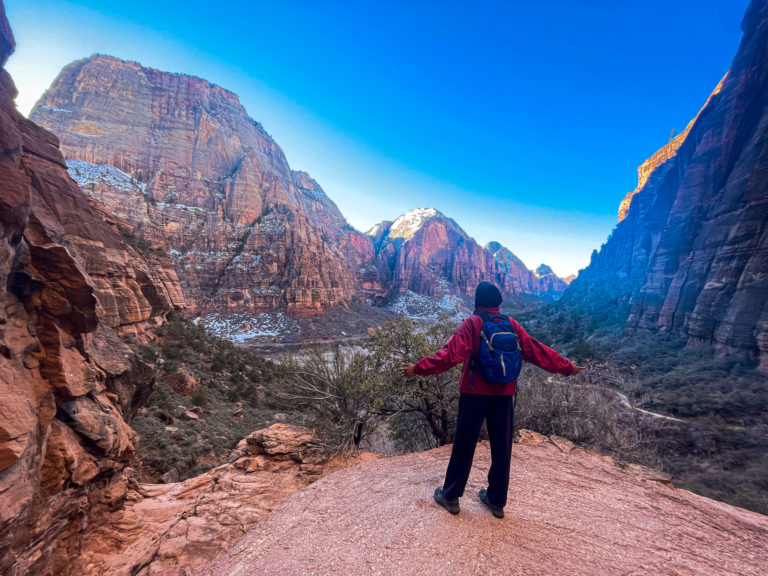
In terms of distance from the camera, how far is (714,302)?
19812 millimetres

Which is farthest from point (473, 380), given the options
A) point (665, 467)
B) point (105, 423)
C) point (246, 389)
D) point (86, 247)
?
point (246, 389)

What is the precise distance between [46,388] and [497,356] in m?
3.67

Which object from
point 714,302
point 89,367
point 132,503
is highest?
point 714,302

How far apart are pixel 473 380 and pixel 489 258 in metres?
114

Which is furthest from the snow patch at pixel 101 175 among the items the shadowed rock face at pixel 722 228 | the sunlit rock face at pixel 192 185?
the shadowed rock face at pixel 722 228

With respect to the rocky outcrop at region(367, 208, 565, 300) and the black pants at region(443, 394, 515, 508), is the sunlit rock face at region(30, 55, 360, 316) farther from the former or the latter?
the black pants at region(443, 394, 515, 508)

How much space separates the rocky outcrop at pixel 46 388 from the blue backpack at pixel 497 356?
123 inches

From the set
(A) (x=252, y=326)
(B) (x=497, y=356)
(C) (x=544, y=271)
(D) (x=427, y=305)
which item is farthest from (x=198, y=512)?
(C) (x=544, y=271)

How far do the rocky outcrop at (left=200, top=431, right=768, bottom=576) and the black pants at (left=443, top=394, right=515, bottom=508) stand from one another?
0.21 metres

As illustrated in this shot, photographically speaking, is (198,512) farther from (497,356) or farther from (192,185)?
(192,185)

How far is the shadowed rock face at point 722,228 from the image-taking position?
17406 mm

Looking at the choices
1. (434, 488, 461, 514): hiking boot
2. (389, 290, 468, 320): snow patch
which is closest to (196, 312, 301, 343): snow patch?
(389, 290, 468, 320): snow patch

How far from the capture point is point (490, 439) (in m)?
2.34

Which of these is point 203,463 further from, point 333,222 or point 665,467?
point 333,222
